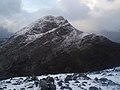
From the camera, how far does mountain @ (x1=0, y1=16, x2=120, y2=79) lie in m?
101

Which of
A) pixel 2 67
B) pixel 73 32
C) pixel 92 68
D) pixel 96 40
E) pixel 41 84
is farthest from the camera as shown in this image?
pixel 73 32

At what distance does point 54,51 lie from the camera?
4464 inches

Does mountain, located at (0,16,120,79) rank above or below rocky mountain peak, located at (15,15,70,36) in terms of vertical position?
below

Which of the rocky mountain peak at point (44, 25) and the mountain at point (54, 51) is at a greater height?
the rocky mountain peak at point (44, 25)

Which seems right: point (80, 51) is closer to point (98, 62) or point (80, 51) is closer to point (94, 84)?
point (98, 62)

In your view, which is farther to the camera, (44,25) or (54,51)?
(44,25)

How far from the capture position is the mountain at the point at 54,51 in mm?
101438

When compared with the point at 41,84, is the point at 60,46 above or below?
above

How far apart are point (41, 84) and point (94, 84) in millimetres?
6953

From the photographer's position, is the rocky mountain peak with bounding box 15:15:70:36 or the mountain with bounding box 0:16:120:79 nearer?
the mountain with bounding box 0:16:120:79

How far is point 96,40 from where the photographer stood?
117m

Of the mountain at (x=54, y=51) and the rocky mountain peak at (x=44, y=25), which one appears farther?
the rocky mountain peak at (x=44, y=25)

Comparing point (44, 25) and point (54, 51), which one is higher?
point (44, 25)

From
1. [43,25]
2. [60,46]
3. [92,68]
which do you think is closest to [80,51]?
[60,46]
